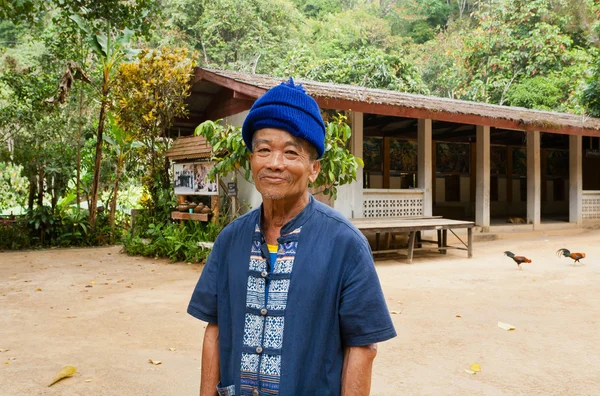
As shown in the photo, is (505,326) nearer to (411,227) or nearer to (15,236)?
(411,227)

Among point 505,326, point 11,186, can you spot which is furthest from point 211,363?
point 11,186

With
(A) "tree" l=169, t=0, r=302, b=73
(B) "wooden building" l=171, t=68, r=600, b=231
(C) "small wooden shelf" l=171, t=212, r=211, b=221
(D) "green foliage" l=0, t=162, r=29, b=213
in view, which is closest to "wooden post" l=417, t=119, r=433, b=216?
(B) "wooden building" l=171, t=68, r=600, b=231

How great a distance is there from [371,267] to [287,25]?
26477 mm

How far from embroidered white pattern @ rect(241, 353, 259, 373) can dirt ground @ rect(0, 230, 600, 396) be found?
7.41 ft

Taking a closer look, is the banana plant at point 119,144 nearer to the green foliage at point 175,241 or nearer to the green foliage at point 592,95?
the green foliage at point 175,241

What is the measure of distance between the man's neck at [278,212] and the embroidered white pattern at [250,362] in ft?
1.12

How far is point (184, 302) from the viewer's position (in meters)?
6.70

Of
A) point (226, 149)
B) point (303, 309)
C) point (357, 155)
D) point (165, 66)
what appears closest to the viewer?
point (303, 309)

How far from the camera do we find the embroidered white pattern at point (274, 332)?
1572 millimetres

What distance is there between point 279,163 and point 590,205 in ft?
56.3

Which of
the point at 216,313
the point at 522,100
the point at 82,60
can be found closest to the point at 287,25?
the point at 522,100

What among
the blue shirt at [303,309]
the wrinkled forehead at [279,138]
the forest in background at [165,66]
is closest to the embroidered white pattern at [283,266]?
the blue shirt at [303,309]

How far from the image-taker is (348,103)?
1034cm

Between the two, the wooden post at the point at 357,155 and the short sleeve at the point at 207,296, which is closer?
the short sleeve at the point at 207,296
